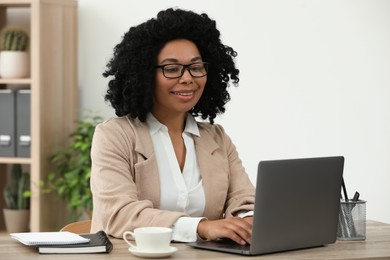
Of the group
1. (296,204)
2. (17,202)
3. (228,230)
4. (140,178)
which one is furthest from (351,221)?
(17,202)

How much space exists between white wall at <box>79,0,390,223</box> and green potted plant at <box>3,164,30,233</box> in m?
0.60

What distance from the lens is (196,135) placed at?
9.34 feet

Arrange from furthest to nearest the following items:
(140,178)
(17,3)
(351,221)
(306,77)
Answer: (306,77) < (17,3) < (140,178) < (351,221)

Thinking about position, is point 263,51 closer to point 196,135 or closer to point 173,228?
point 196,135

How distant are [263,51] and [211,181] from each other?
212 cm

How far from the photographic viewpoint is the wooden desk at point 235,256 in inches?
83.5

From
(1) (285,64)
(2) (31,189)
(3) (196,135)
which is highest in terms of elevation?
(1) (285,64)

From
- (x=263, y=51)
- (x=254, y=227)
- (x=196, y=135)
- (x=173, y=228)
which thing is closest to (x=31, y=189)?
(x=263, y=51)

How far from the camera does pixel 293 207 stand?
2248 millimetres

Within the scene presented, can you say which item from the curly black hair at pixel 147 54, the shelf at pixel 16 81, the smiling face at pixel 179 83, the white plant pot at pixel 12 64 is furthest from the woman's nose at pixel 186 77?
the white plant pot at pixel 12 64

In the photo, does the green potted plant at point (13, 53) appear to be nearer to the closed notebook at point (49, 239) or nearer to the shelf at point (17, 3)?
the shelf at point (17, 3)

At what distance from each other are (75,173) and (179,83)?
6.27ft

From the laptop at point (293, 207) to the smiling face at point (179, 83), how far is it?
566 millimetres

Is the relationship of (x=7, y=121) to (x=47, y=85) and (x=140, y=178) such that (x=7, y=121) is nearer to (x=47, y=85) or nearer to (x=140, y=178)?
(x=47, y=85)
